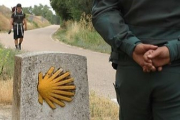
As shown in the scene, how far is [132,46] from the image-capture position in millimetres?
1972

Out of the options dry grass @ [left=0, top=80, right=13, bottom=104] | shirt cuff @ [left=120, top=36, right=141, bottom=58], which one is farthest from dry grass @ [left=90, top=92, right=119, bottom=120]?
shirt cuff @ [left=120, top=36, right=141, bottom=58]

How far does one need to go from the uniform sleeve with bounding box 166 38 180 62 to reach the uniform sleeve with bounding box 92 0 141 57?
5.6 inches

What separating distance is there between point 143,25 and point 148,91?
30cm

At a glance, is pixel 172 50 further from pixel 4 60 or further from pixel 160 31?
pixel 4 60

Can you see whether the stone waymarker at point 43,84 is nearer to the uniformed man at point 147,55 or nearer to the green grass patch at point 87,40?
the uniformed man at point 147,55

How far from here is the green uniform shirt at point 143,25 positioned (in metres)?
1.99

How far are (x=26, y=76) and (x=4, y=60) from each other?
13.7 ft

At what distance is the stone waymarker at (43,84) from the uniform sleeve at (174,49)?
167cm

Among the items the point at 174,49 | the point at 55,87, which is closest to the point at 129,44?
the point at 174,49

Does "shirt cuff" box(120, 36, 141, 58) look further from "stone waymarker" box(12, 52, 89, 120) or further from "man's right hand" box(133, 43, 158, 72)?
"stone waymarker" box(12, 52, 89, 120)

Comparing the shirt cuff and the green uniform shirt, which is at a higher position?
the green uniform shirt

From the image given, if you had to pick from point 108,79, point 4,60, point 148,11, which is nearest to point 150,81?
point 148,11

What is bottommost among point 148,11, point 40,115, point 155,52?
point 40,115

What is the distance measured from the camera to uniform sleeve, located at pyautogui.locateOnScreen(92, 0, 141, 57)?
201 centimetres
